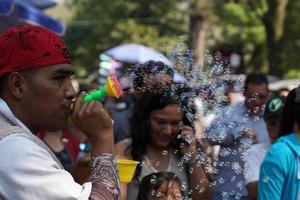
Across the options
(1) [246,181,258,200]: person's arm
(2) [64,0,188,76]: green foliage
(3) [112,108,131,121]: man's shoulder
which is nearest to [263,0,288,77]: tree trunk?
(3) [112,108,131,121]: man's shoulder

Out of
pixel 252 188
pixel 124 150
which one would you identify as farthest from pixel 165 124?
pixel 252 188

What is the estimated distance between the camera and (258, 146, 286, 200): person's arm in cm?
342

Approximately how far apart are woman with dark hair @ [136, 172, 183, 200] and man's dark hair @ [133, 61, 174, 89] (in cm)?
48

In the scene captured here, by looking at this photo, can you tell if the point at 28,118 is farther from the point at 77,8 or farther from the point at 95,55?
the point at 77,8

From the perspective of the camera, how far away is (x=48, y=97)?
222 cm

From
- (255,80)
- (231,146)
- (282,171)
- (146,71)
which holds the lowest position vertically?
(255,80)

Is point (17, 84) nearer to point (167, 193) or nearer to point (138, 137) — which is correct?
point (167, 193)

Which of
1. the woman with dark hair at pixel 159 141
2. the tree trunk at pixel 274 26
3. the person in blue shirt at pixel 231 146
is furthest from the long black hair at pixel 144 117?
the tree trunk at pixel 274 26

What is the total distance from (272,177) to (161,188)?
1.82 feet

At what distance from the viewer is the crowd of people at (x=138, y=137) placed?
2.05 meters

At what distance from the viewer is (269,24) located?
17281 millimetres

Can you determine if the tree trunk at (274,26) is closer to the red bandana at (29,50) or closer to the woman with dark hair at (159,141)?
the woman with dark hair at (159,141)

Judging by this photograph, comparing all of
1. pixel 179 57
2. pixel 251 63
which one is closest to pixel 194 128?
pixel 179 57

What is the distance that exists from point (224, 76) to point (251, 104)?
477 millimetres
